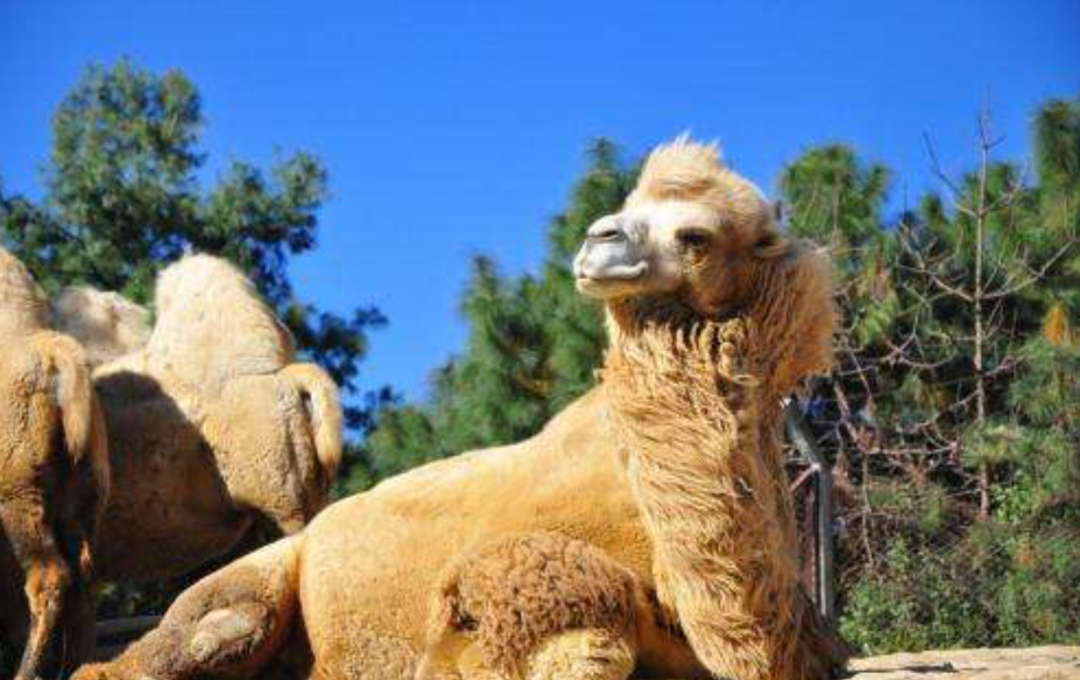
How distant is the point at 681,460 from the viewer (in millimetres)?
2758

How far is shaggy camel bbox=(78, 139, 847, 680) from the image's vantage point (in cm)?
275

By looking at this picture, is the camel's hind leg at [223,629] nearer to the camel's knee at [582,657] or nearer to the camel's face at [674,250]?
the camel's knee at [582,657]

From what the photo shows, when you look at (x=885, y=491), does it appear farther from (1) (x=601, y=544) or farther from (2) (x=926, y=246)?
(1) (x=601, y=544)

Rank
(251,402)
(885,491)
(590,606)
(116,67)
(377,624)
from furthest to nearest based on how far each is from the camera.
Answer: (116,67) → (885,491) → (251,402) → (377,624) → (590,606)

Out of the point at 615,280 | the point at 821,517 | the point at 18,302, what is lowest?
the point at 615,280

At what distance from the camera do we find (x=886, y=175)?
9.80 m

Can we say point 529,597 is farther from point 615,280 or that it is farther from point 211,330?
point 211,330

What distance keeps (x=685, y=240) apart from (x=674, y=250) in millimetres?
32

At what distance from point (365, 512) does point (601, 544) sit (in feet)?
2.41

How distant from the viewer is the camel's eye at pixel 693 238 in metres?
2.88

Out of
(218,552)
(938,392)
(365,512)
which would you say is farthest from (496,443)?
(365,512)

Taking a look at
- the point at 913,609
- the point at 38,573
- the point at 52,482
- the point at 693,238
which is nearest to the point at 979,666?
the point at 693,238

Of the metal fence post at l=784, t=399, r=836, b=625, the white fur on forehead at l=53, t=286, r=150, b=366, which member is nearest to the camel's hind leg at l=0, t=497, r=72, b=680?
the white fur on forehead at l=53, t=286, r=150, b=366

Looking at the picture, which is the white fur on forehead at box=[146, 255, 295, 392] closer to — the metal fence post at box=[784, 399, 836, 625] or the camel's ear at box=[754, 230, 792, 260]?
the metal fence post at box=[784, 399, 836, 625]
